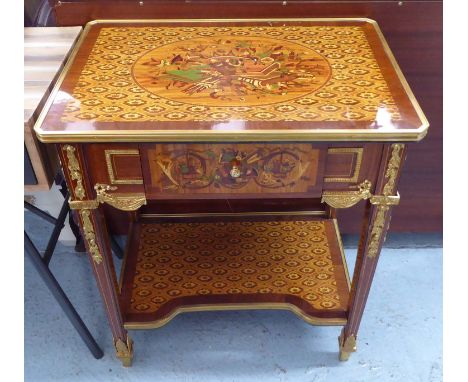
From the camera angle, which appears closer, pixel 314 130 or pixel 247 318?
pixel 314 130

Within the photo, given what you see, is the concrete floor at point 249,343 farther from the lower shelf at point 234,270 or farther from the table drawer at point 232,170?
the table drawer at point 232,170

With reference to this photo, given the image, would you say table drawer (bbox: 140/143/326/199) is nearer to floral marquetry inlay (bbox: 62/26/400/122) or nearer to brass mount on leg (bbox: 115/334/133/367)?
floral marquetry inlay (bbox: 62/26/400/122)

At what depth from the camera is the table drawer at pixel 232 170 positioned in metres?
0.83

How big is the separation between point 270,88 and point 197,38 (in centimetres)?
28

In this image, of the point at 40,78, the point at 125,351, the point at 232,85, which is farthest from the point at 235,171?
the point at 125,351

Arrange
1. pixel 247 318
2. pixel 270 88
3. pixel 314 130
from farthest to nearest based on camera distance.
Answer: pixel 247 318 → pixel 270 88 → pixel 314 130

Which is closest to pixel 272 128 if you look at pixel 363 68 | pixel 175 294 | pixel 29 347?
pixel 363 68

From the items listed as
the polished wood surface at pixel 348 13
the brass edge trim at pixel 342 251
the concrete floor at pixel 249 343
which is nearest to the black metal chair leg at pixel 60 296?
the concrete floor at pixel 249 343

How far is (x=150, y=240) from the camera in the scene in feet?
4.65

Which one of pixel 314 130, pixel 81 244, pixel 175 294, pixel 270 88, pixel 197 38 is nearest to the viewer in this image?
pixel 314 130

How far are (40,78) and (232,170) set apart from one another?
0.47 m

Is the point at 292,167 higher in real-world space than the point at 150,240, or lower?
higher

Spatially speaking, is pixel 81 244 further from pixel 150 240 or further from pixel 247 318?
pixel 247 318

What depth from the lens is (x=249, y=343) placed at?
1.30 m
